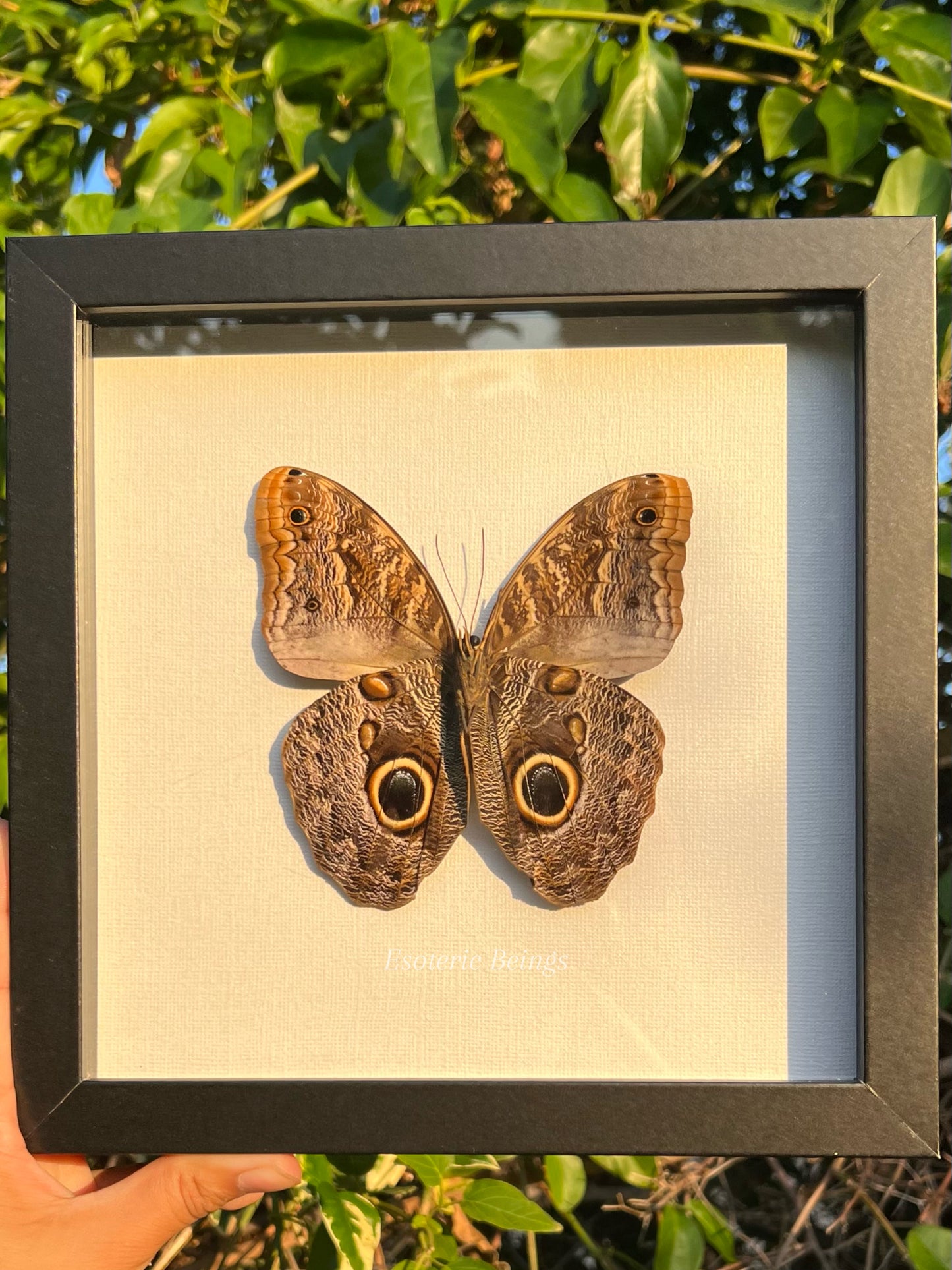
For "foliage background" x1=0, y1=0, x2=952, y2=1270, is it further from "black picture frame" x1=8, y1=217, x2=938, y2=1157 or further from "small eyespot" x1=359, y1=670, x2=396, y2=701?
"small eyespot" x1=359, y1=670, x2=396, y2=701

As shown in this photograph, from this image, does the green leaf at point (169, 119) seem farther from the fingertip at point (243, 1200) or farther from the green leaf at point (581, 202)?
the fingertip at point (243, 1200)

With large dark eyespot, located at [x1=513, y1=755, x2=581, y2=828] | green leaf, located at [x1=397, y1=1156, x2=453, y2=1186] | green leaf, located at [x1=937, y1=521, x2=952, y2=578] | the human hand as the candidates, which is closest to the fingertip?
the human hand

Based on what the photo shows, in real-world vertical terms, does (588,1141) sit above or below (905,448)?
below

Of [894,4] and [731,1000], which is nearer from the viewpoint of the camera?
[731,1000]

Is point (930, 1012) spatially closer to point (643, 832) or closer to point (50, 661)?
point (643, 832)

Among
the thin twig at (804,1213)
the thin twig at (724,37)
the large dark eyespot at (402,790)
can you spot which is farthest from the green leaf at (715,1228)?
the thin twig at (724,37)

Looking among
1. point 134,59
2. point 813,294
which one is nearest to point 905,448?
point 813,294

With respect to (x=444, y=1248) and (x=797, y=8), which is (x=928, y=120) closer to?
(x=797, y=8)
